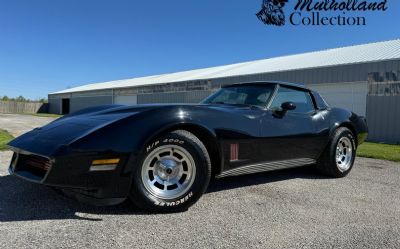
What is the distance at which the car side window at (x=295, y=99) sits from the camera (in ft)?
14.5

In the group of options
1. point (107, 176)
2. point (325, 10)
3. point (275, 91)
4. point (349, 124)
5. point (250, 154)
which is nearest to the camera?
point (107, 176)

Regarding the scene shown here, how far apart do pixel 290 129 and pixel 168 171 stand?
5.83ft

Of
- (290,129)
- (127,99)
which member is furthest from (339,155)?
(127,99)

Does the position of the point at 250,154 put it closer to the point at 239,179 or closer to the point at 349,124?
the point at 239,179

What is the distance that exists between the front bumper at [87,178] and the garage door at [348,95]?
13.4 metres

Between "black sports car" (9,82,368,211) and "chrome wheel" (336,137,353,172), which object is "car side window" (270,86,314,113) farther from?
"chrome wheel" (336,137,353,172)

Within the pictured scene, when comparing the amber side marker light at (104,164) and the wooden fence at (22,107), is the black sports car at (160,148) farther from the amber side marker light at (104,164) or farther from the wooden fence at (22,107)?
the wooden fence at (22,107)

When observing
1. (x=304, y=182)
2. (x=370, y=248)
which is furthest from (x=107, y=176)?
(x=304, y=182)

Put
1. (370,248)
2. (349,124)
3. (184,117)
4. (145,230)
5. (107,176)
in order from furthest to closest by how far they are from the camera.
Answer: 1. (349,124)
2. (184,117)
3. (107,176)
4. (145,230)
5. (370,248)

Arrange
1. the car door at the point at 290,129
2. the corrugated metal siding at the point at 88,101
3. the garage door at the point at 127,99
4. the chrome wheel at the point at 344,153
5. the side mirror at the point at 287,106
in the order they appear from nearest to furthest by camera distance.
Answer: the car door at the point at 290,129, the side mirror at the point at 287,106, the chrome wheel at the point at 344,153, the garage door at the point at 127,99, the corrugated metal siding at the point at 88,101

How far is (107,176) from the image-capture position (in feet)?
9.49

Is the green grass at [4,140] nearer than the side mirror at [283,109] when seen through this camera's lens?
No

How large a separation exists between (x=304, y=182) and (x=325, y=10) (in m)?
11.3

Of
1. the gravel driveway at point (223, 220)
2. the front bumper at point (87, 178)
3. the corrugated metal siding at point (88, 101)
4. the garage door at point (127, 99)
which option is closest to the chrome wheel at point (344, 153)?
the gravel driveway at point (223, 220)
